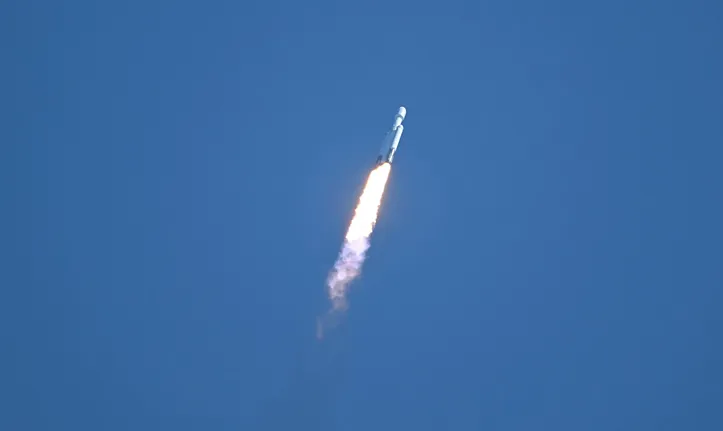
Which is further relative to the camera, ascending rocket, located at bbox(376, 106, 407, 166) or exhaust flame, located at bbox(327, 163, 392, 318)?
exhaust flame, located at bbox(327, 163, 392, 318)

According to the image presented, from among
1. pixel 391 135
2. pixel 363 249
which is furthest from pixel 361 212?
pixel 391 135

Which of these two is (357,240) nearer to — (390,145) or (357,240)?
(357,240)

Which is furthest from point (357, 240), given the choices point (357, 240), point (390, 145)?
point (390, 145)

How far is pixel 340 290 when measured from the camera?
31.1 metres

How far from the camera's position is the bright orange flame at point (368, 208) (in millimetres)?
29422

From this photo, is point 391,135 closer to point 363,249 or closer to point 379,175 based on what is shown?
point 379,175

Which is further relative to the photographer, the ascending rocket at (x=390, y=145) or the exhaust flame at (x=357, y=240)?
the exhaust flame at (x=357, y=240)

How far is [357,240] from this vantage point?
1195 inches

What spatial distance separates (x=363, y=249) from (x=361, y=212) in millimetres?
1199

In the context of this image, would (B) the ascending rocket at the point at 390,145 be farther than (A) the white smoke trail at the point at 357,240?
No

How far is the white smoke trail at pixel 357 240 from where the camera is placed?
29.5 metres

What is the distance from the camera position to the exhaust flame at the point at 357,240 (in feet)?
96.8

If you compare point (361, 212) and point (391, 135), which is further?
point (361, 212)

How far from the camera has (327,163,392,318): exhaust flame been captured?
29.5 meters
